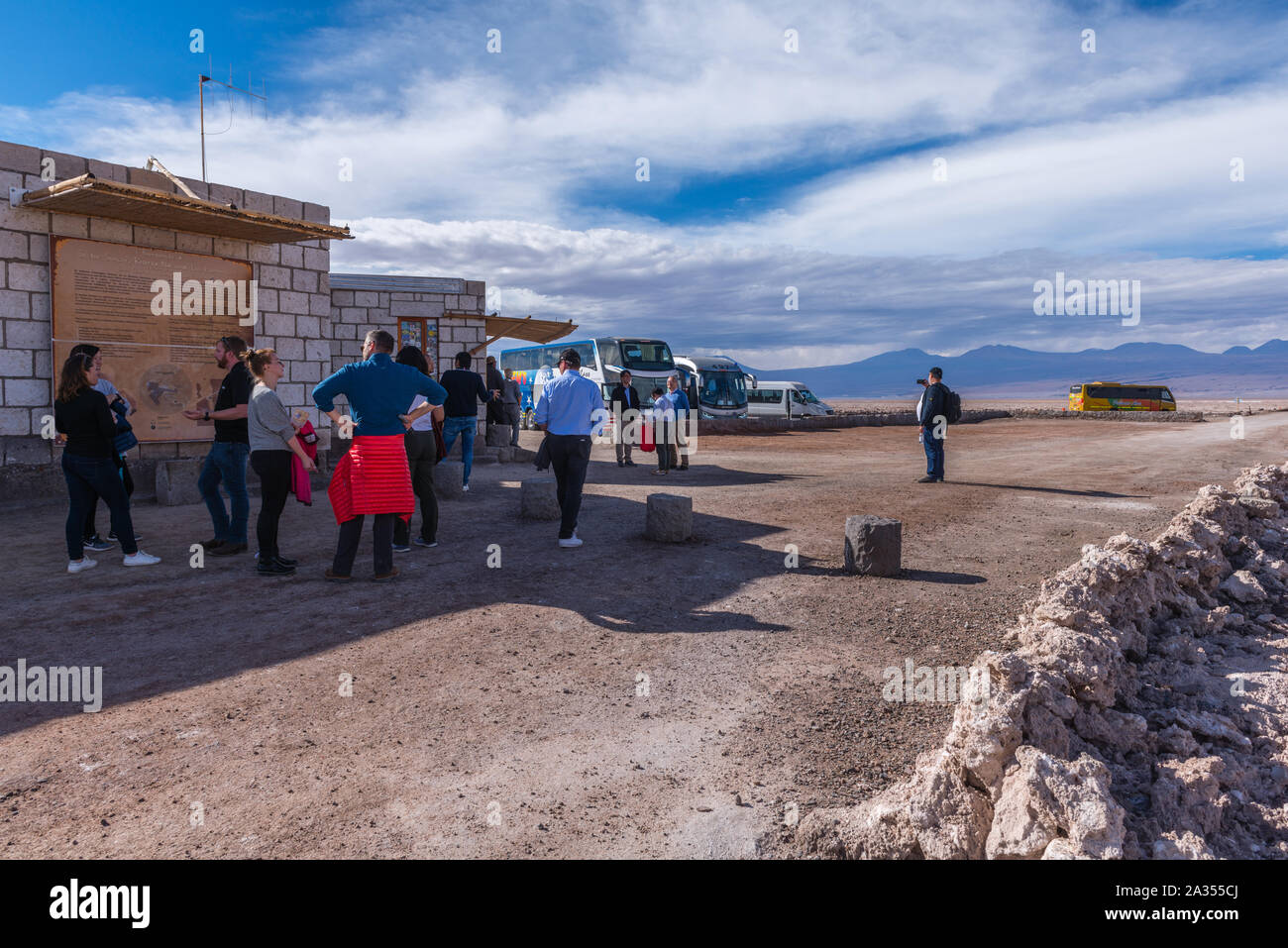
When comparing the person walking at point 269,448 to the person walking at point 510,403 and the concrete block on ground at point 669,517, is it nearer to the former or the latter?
the concrete block on ground at point 669,517

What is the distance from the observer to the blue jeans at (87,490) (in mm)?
6355

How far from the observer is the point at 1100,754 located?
328 cm

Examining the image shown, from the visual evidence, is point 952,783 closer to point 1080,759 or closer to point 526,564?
point 1080,759

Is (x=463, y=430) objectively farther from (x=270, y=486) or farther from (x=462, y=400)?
(x=270, y=486)

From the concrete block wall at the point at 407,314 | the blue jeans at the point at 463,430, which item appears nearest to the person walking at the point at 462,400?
the blue jeans at the point at 463,430

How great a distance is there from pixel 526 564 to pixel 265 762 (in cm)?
382

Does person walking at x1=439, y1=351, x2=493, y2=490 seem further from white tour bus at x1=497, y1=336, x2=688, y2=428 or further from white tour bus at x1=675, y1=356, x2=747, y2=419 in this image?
white tour bus at x1=675, y1=356, x2=747, y2=419

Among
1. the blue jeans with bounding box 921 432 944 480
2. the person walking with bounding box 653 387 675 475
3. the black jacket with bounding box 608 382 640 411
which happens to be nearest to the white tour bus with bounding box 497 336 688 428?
the black jacket with bounding box 608 382 640 411

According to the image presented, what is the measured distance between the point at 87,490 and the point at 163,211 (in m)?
4.40

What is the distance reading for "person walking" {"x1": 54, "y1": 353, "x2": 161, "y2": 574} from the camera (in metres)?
6.27

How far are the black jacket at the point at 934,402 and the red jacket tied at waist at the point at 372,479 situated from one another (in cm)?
909

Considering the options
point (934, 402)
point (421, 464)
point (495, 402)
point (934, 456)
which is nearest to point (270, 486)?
point (421, 464)

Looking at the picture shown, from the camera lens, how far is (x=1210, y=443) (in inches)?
872

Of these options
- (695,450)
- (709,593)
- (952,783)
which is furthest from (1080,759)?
(695,450)
